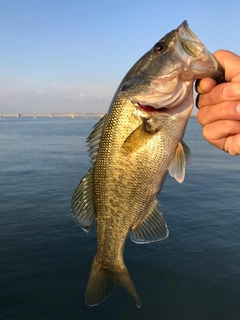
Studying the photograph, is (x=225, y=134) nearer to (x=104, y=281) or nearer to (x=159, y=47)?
(x=159, y=47)

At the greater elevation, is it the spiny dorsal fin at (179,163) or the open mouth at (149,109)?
the open mouth at (149,109)

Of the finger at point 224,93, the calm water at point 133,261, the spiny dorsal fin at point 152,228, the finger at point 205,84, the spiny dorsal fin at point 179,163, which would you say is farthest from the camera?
the calm water at point 133,261

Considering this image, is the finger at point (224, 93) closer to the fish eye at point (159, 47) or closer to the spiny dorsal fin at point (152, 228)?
the fish eye at point (159, 47)

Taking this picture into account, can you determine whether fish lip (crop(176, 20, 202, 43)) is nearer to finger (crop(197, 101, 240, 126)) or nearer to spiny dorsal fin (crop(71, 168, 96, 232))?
finger (crop(197, 101, 240, 126))

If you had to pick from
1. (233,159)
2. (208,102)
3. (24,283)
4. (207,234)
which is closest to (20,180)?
(24,283)

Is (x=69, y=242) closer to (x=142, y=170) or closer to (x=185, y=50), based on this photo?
(x=142, y=170)

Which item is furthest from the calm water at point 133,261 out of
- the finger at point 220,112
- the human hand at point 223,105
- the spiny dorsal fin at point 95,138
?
Answer: the finger at point 220,112
